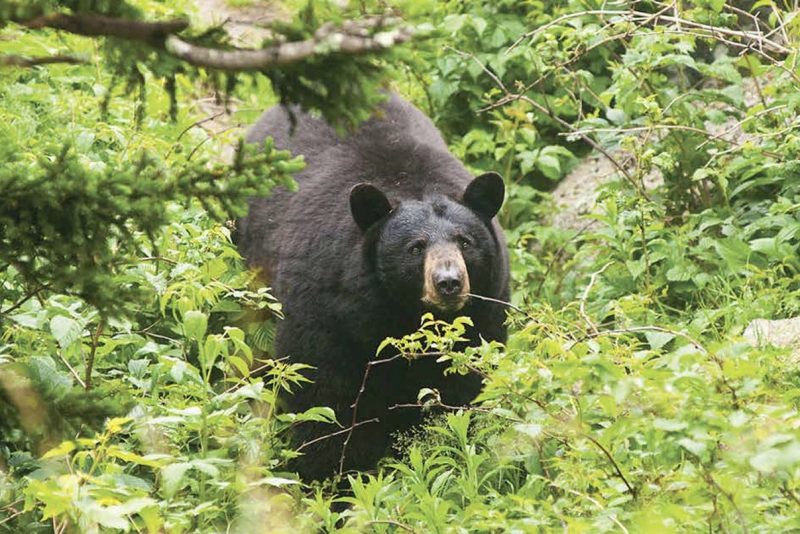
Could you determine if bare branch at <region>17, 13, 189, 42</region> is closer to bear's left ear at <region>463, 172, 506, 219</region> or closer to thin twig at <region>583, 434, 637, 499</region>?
thin twig at <region>583, 434, 637, 499</region>

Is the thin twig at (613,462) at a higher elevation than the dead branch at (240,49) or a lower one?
lower

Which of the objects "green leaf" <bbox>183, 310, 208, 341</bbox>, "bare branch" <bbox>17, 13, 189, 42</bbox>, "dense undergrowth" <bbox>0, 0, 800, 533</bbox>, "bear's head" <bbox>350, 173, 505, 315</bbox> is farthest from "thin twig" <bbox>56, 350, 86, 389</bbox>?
"bare branch" <bbox>17, 13, 189, 42</bbox>

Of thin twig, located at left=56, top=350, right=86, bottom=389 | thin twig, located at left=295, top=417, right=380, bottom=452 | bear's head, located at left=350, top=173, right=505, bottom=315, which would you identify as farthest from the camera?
bear's head, located at left=350, top=173, right=505, bottom=315

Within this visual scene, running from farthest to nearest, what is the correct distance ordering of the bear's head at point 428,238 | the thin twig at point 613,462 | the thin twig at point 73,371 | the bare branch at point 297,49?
the bear's head at point 428,238, the thin twig at point 73,371, the thin twig at point 613,462, the bare branch at point 297,49

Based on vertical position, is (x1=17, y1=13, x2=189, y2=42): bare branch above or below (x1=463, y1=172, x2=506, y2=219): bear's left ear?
above

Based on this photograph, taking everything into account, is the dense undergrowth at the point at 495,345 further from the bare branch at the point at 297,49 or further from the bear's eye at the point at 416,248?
the bear's eye at the point at 416,248

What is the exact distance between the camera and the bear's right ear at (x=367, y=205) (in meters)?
6.61

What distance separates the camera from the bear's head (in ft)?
21.4

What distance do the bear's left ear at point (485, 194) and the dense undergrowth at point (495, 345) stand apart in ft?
2.19

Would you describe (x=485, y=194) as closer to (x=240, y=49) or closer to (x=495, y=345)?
(x=495, y=345)

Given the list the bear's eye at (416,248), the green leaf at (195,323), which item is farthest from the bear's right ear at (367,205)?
the green leaf at (195,323)

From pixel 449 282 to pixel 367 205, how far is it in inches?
28.4

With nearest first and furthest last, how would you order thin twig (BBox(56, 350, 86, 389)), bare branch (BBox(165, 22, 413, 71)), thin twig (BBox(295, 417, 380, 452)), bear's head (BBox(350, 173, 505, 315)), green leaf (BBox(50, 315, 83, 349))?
bare branch (BBox(165, 22, 413, 71))
green leaf (BBox(50, 315, 83, 349))
thin twig (BBox(56, 350, 86, 389))
thin twig (BBox(295, 417, 380, 452))
bear's head (BBox(350, 173, 505, 315))

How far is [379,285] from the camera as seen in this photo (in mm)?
6691
